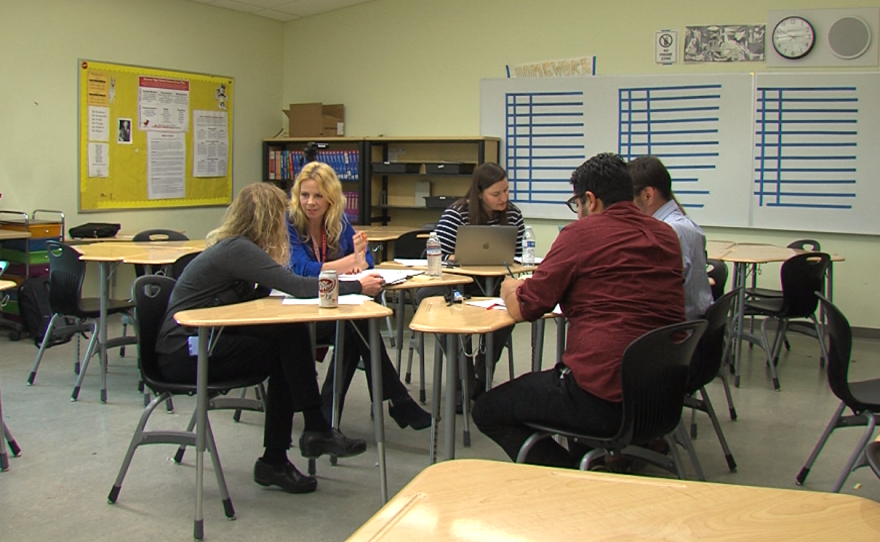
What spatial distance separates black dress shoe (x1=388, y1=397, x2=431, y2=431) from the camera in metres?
3.64

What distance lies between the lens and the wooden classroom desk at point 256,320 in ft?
8.68

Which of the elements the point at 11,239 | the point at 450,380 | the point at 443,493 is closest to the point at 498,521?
the point at 443,493

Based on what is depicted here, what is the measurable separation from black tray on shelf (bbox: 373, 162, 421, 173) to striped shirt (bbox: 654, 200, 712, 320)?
4.54 metres

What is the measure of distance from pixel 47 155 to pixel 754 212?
5715 millimetres

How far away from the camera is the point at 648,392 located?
2350 millimetres

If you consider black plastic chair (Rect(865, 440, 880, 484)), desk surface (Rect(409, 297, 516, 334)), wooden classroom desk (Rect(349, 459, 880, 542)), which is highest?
desk surface (Rect(409, 297, 516, 334))

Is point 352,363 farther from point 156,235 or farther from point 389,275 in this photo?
point 156,235

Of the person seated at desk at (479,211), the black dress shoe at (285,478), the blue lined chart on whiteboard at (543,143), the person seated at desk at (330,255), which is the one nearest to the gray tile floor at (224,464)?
the black dress shoe at (285,478)

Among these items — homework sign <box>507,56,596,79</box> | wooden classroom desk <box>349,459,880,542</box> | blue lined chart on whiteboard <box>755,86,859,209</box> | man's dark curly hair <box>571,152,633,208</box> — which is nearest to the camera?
wooden classroom desk <box>349,459,880,542</box>

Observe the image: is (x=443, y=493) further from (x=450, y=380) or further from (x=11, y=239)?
(x=11, y=239)

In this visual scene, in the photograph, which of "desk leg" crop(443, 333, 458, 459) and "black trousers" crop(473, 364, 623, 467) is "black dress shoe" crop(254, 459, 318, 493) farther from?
"black trousers" crop(473, 364, 623, 467)

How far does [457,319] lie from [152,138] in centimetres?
555

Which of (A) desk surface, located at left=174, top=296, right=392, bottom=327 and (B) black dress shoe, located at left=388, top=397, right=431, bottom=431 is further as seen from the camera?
(B) black dress shoe, located at left=388, top=397, right=431, bottom=431

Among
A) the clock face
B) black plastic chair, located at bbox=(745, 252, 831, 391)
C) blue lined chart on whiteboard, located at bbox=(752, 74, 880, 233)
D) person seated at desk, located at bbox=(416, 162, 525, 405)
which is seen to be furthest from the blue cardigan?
the clock face
